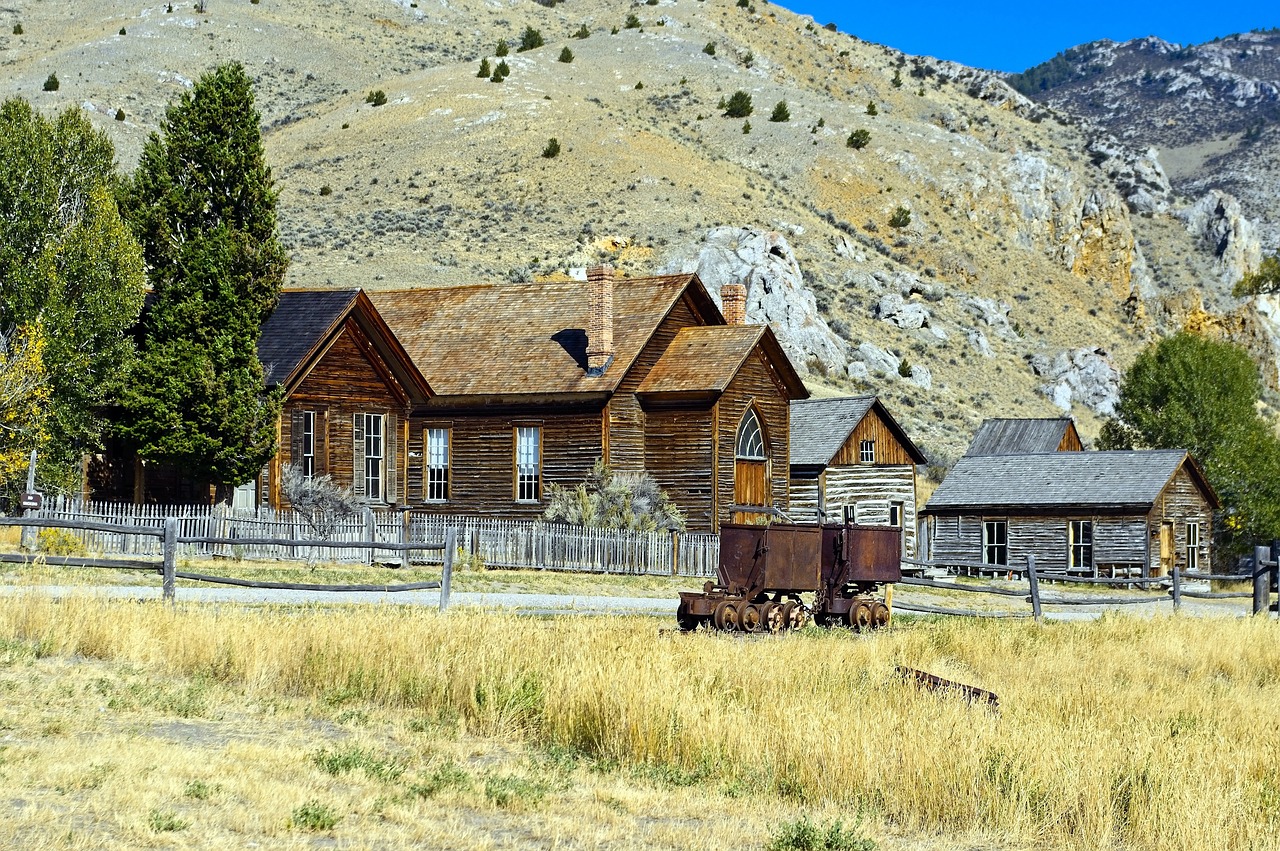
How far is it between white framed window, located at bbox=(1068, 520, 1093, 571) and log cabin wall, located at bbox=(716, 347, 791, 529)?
10.7 meters

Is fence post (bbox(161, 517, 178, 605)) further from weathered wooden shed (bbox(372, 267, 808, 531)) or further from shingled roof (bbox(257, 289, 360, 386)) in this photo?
weathered wooden shed (bbox(372, 267, 808, 531))

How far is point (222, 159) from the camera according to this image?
115 ft

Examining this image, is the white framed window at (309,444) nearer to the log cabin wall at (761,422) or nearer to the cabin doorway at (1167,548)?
the log cabin wall at (761,422)

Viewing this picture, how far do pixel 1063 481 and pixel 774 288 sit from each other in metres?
28.3

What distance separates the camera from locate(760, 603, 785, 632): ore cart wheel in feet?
71.1

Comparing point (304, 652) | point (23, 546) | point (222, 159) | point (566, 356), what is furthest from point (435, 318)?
point (304, 652)

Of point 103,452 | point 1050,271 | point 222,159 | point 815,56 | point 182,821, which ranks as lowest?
point 182,821

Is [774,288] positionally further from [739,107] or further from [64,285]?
[64,285]

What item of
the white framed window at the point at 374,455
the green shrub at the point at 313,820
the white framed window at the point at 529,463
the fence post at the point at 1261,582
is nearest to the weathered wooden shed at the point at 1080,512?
the white framed window at the point at 529,463

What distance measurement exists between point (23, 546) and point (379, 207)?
63.7m

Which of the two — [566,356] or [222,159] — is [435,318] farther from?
[222,159]

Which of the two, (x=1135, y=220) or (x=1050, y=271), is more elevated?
(x=1135, y=220)

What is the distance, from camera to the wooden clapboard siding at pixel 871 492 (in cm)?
4866

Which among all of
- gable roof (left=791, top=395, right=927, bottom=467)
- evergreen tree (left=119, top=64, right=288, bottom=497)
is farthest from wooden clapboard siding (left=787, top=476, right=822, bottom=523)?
evergreen tree (left=119, top=64, right=288, bottom=497)
